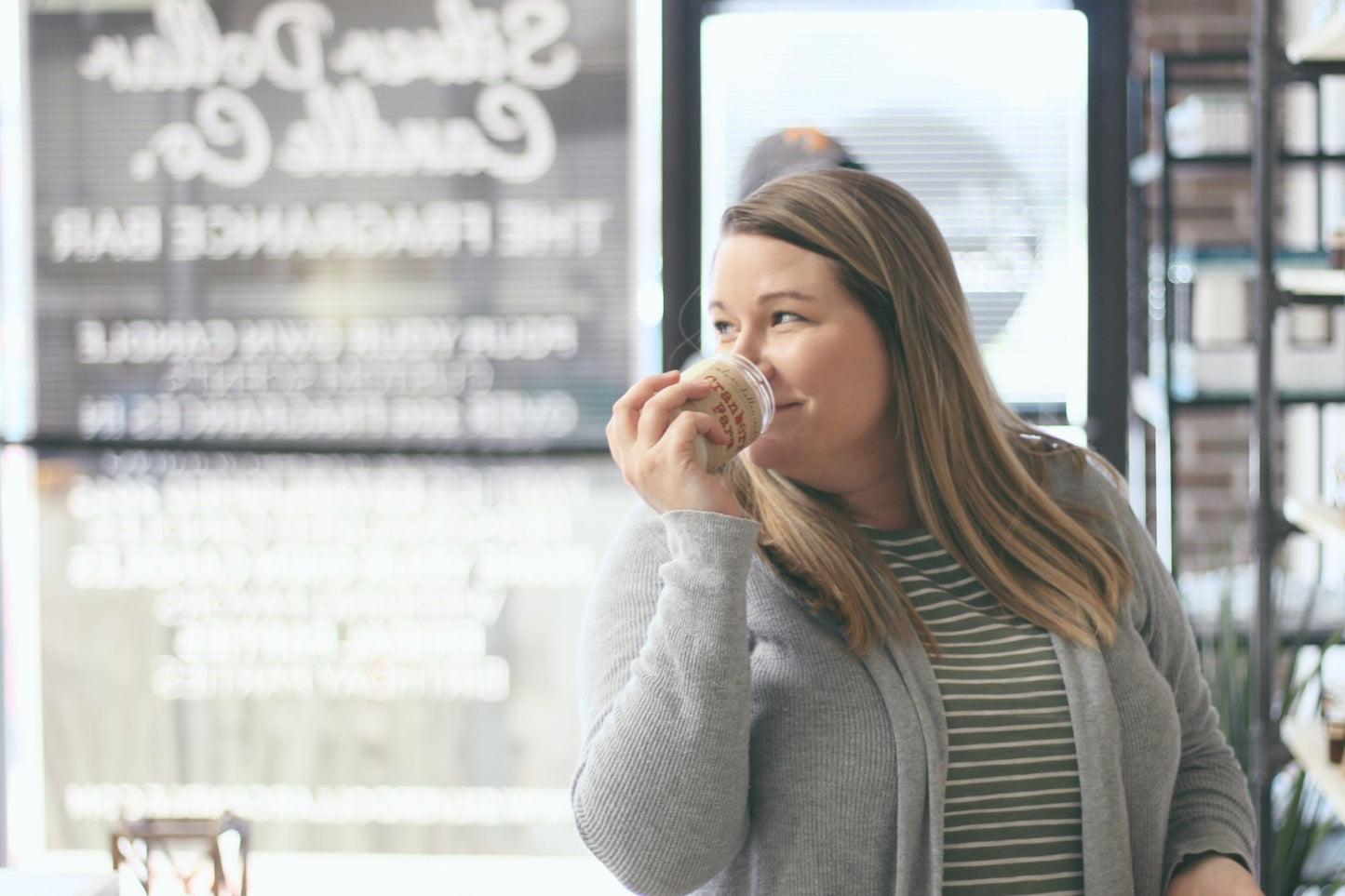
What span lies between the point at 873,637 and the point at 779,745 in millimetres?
123

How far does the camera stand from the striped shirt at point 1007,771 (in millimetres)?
1094

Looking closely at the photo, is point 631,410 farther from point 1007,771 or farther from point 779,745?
point 1007,771

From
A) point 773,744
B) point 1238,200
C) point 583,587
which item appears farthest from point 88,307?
point 1238,200

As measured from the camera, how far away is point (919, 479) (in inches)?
48.9

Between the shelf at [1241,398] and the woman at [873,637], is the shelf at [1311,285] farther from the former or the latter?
the woman at [873,637]

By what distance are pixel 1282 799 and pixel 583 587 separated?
147 centimetres

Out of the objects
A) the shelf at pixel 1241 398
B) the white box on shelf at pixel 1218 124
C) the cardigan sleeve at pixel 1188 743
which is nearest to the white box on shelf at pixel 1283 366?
the shelf at pixel 1241 398

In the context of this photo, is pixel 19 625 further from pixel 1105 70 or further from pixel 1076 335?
pixel 1105 70

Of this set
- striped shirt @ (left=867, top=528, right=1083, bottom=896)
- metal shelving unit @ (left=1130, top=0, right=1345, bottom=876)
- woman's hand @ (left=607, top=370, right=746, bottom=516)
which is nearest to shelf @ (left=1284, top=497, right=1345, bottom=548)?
metal shelving unit @ (left=1130, top=0, right=1345, bottom=876)

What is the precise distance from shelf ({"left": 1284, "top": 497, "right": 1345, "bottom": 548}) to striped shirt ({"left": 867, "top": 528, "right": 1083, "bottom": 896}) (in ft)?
2.73

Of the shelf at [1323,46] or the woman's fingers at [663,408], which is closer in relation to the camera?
the woman's fingers at [663,408]

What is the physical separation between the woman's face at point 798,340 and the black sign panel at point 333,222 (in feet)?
5.48

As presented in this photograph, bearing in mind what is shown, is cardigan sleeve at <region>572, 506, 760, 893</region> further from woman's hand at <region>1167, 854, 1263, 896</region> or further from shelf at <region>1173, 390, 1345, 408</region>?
shelf at <region>1173, 390, 1345, 408</region>

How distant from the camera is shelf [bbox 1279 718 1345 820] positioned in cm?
176
